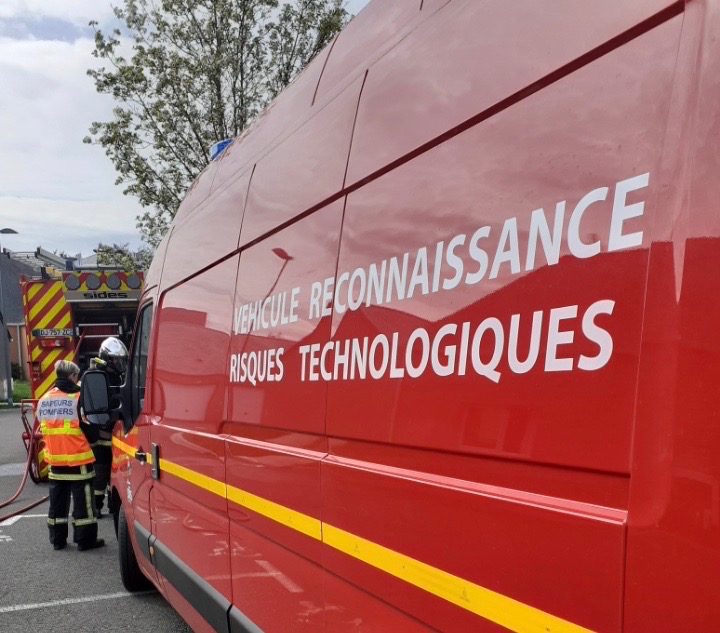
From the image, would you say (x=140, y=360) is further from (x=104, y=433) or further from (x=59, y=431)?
(x=104, y=433)

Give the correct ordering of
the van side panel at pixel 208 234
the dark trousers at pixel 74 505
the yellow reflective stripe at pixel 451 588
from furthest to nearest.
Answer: the dark trousers at pixel 74 505
the van side panel at pixel 208 234
the yellow reflective stripe at pixel 451 588

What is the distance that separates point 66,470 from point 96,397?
217 centimetres

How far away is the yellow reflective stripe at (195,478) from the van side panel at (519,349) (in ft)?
3.56

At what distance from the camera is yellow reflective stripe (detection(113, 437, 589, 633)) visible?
1.20 metres

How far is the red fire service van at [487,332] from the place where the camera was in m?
1.00

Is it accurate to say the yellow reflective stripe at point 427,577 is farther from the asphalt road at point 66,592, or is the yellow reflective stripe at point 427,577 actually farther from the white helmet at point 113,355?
the white helmet at point 113,355

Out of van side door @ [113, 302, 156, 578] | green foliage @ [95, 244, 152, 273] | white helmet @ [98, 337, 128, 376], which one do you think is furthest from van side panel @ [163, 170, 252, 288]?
green foliage @ [95, 244, 152, 273]

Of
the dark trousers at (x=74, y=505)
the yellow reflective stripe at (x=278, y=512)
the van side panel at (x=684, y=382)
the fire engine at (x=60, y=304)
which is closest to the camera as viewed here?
the van side panel at (x=684, y=382)

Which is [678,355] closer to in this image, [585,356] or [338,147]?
[585,356]

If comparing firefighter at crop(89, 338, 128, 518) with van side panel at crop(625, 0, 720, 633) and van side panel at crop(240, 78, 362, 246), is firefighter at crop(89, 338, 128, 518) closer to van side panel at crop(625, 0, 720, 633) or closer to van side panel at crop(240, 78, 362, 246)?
van side panel at crop(240, 78, 362, 246)

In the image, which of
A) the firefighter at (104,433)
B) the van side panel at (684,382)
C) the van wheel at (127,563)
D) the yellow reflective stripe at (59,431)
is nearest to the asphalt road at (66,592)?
the van wheel at (127,563)

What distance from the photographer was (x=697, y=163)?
99 centimetres

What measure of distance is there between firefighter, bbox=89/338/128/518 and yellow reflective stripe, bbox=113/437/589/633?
168 inches

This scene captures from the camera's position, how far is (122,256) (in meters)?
12.8
